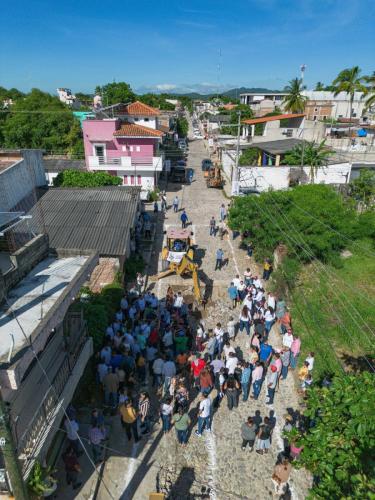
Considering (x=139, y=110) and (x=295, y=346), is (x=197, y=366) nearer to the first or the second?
(x=295, y=346)

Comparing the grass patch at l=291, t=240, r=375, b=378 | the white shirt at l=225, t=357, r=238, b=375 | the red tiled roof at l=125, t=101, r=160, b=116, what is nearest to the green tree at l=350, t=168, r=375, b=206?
the grass patch at l=291, t=240, r=375, b=378

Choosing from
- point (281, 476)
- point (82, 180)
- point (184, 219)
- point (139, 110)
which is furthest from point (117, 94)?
point (281, 476)

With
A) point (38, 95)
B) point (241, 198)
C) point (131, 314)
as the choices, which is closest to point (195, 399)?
point (131, 314)

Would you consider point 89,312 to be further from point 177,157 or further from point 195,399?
point 177,157

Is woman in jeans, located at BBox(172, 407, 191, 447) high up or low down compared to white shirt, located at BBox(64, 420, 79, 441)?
down

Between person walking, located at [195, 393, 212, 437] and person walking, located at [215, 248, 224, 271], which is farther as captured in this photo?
person walking, located at [215, 248, 224, 271]

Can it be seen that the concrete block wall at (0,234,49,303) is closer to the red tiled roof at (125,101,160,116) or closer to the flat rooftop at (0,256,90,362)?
the flat rooftop at (0,256,90,362)

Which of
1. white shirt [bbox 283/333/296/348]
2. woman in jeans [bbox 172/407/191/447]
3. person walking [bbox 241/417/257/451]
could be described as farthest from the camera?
white shirt [bbox 283/333/296/348]
